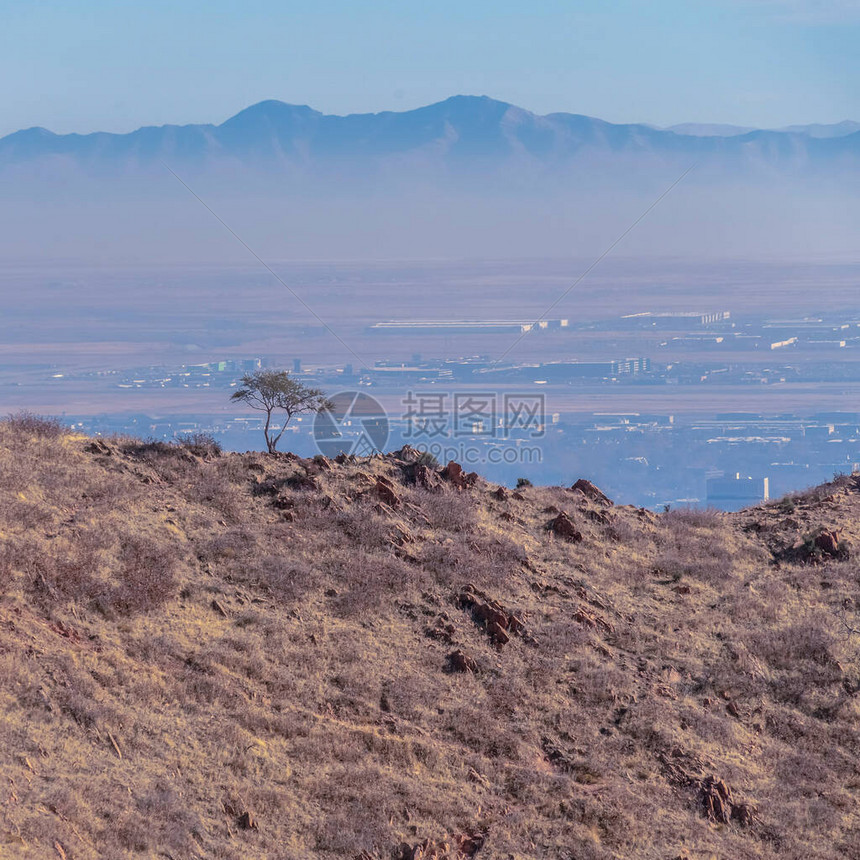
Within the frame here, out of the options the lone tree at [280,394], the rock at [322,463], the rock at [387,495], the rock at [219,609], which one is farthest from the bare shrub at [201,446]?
the rock at [219,609]

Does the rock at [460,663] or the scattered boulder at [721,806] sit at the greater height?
the rock at [460,663]

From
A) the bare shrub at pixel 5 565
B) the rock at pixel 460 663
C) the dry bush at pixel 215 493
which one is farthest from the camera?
the dry bush at pixel 215 493

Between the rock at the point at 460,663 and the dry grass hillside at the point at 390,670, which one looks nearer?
the dry grass hillside at the point at 390,670

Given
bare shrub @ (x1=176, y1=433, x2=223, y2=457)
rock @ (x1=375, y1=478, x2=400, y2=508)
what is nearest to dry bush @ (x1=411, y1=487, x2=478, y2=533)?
rock @ (x1=375, y1=478, x2=400, y2=508)

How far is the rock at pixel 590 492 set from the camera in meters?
29.9

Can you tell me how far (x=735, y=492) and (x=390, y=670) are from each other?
117 m

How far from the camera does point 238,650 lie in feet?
59.3

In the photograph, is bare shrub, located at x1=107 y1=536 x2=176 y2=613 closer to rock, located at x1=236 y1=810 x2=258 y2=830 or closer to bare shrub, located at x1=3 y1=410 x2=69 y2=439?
rock, located at x1=236 y1=810 x2=258 y2=830

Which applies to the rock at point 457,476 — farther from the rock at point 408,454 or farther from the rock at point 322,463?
the rock at point 322,463

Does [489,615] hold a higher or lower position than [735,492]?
higher

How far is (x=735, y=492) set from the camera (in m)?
128

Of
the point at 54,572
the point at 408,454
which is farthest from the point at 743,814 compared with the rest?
the point at 408,454

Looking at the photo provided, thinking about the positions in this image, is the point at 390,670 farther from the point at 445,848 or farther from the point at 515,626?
the point at 445,848

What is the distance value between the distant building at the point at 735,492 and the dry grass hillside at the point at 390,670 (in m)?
98.8
